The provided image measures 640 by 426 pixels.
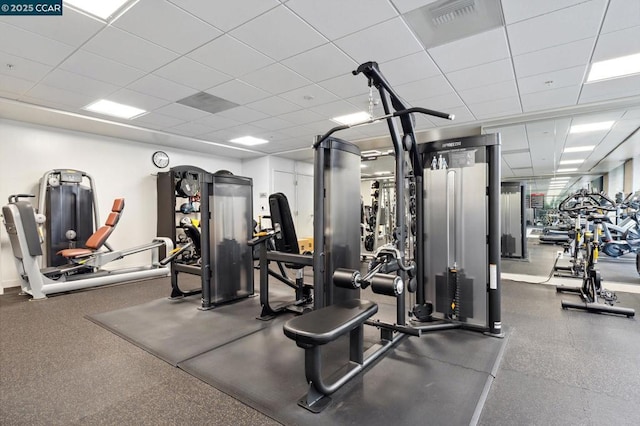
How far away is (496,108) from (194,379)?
5093 mm

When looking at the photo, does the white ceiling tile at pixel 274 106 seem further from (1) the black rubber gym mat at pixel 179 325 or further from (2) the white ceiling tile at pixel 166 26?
(1) the black rubber gym mat at pixel 179 325

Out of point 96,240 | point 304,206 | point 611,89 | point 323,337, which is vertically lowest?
point 323,337

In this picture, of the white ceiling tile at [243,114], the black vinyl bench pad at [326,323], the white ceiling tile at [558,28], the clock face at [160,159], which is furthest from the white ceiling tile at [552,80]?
the clock face at [160,159]

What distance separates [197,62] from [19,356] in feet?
10.3

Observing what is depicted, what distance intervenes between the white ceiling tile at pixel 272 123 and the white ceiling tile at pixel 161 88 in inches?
56.3

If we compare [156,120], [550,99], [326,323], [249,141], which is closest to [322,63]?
[326,323]

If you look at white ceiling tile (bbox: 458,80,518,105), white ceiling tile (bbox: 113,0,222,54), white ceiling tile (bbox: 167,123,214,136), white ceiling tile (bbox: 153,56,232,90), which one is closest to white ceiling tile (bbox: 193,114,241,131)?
white ceiling tile (bbox: 167,123,214,136)

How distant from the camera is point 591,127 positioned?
16.8 feet

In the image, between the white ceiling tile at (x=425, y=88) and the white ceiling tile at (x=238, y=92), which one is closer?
the white ceiling tile at (x=425, y=88)

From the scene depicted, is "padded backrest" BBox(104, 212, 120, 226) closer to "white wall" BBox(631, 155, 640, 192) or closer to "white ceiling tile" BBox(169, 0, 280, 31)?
"white ceiling tile" BBox(169, 0, 280, 31)

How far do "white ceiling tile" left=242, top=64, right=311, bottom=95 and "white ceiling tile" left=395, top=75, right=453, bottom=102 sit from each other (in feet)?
4.17

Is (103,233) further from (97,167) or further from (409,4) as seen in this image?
(409,4)

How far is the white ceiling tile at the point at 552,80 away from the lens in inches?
133

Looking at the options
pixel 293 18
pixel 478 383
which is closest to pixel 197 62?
pixel 293 18
